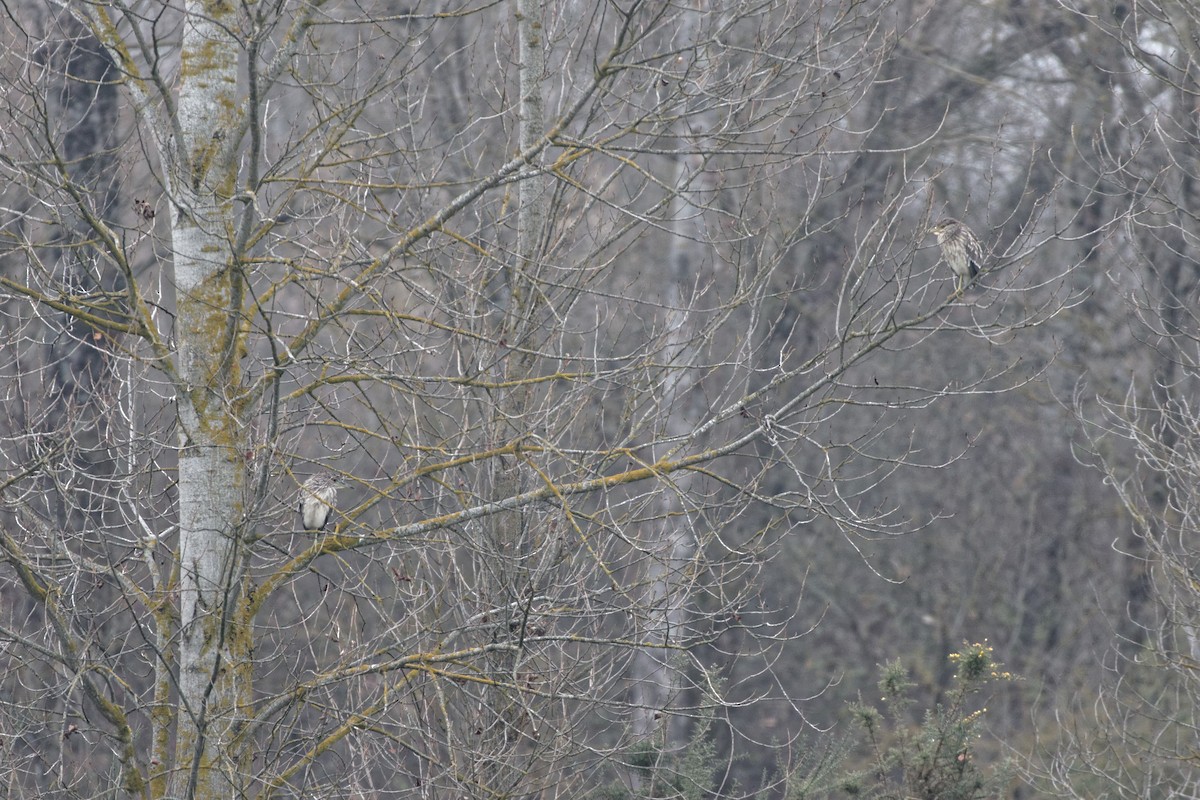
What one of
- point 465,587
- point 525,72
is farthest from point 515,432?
point 525,72

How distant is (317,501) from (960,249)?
3950 mm

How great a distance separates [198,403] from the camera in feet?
20.5

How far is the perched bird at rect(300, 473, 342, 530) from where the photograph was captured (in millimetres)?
6391

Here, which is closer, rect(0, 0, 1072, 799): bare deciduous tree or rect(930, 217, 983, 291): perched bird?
rect(0, 0, 1072, 799): bare deciduous tree

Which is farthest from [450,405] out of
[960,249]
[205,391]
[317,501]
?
[960,249]

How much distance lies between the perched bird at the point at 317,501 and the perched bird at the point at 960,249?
11.6 ft

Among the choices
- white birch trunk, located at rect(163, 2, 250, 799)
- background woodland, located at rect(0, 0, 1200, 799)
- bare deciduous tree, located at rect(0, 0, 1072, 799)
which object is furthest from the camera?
white birch trunk, located at rect(163, 2, 250, 799)

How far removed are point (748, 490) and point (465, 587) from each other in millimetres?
1843

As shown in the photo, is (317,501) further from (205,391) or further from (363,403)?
(205,391)

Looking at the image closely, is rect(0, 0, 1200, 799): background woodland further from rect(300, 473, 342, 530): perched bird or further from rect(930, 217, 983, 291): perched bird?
rect(930, 217, 983, 291): perched bird

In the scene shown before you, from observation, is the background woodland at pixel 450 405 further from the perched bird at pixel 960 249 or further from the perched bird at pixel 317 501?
the perched bird at pixel 960 249

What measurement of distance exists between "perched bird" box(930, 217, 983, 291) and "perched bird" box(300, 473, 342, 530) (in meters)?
3.53

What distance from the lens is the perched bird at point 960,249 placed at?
293 inches

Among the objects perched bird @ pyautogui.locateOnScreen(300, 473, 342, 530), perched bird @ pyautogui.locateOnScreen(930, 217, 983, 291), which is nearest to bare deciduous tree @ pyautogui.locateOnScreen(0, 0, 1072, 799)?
perched bird @ pyautogui.locateOnScreen(300, 473, 342, 530)
